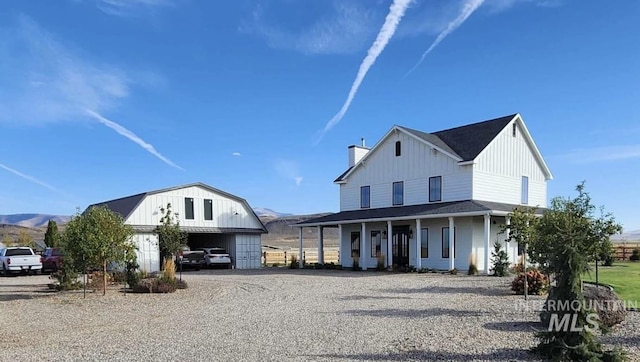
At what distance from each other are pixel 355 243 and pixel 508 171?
31.6 feet

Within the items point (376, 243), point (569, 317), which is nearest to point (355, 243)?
point (376, 243)

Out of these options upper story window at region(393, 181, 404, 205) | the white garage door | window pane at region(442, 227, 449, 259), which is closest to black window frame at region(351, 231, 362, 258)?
upper story window at region(393, 181, 404, 205)

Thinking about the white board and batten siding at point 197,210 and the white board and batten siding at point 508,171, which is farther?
the white board and batten siding at point 197,210

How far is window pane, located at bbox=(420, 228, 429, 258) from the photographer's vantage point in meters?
26.6

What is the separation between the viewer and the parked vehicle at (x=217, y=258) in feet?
106

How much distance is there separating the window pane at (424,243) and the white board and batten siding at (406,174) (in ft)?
5.17

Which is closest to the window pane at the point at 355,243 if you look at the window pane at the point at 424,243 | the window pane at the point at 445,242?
the window pane at the point at 424,243

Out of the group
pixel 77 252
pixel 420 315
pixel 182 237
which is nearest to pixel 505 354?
pixel 420 315

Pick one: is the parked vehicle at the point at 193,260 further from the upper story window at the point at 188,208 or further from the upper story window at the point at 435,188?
the upper story window at the point at 435,188

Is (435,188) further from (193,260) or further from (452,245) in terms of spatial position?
(193,260)

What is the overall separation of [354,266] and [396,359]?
69.5ft

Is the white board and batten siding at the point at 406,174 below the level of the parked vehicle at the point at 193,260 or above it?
above

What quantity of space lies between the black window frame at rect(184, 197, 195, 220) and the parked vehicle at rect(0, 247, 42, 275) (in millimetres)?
8627

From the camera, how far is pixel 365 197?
3088 cm
